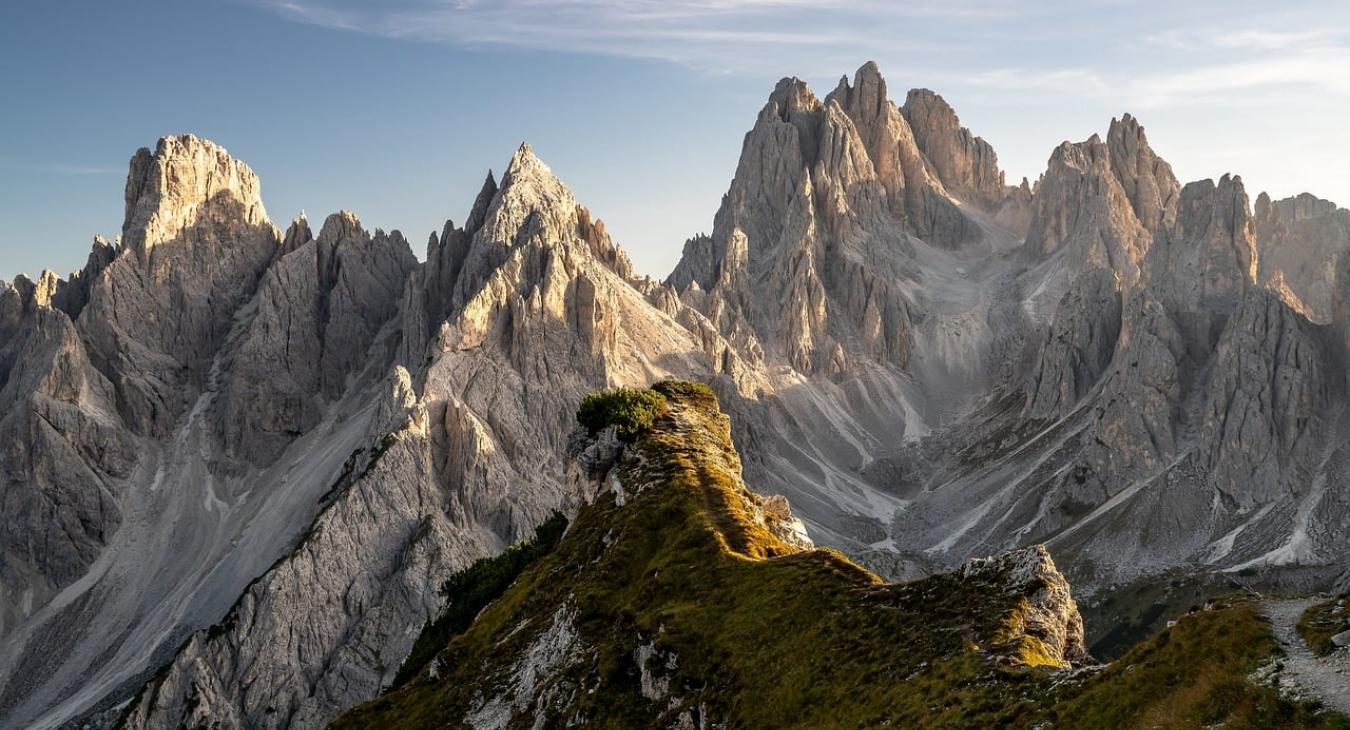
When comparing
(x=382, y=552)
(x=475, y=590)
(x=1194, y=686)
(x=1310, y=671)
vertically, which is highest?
(x=382, y=552)

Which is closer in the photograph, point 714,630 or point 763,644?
point 763,644

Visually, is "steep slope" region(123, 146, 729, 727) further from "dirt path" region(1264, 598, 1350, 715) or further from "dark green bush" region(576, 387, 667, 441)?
"dirt path" region(1264, 598, 1350, 715)

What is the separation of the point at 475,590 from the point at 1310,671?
2273 inches

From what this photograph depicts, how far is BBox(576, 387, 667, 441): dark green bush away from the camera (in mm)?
65188

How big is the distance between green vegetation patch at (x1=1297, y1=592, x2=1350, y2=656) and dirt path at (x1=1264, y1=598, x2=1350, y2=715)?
15 centimetres

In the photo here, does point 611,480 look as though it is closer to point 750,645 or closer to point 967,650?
point 750,645

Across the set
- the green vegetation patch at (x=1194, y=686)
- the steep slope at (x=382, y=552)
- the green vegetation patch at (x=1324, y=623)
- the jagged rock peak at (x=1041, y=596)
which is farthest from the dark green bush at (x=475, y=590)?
the steep slope at (x=382, y=552)

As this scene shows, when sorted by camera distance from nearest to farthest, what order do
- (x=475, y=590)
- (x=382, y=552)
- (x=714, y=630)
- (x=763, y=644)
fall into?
(x=763, y=644), (x=714, y=630), (x=475, y=590), (x=382, y=552)

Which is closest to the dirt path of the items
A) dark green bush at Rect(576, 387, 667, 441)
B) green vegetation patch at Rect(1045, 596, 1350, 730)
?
green vegetation patch at Rect(1045, 596, 1350, 730)

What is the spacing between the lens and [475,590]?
73.1 meters

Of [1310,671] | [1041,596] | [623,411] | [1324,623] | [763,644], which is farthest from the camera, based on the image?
[623,411]

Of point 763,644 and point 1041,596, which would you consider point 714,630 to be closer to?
point 763,644

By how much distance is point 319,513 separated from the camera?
17625 cm

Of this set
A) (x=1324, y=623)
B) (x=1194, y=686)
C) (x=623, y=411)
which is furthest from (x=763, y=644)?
(x=623, y=411)
